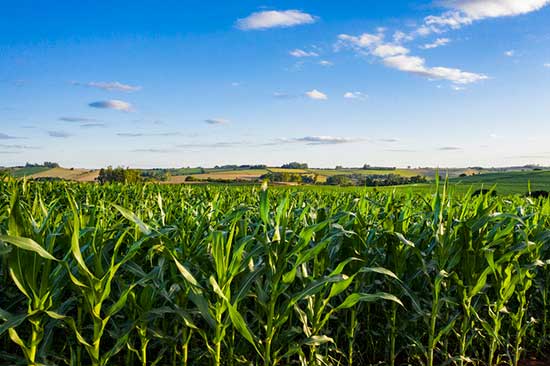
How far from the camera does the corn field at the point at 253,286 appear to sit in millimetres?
2527

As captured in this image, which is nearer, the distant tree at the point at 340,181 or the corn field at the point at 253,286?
the corn field at the point at 253,286

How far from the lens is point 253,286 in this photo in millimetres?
3289

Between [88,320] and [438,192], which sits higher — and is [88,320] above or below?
below

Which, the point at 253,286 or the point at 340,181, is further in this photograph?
the point at 340,181

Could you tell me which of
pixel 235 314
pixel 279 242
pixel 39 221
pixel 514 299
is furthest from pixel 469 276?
pixel 39 221

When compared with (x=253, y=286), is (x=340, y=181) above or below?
below

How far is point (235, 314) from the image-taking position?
8.33ft

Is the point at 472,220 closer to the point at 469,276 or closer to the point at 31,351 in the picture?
the point at 469,276

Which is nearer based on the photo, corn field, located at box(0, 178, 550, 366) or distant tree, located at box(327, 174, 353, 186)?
corn field, located at box(0, 178, 550, 366)

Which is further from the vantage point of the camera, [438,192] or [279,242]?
[438,192]

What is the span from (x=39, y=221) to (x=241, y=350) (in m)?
1.83

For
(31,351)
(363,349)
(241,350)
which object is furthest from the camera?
(363,349)

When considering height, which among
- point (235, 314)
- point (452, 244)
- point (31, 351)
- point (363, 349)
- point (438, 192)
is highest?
point (438, 192)

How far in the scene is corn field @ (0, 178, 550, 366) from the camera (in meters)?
2.53
